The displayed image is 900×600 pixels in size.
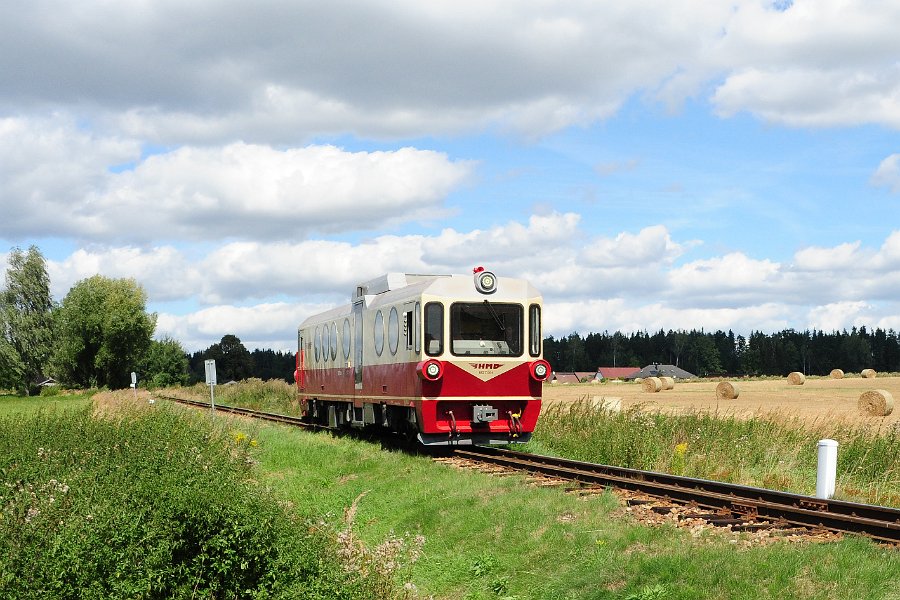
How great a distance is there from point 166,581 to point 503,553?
11.4 ft

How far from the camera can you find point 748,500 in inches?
434

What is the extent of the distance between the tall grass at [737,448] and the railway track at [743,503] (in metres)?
1.41

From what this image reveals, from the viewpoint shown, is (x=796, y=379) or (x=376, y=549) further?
(x=796, y=379)

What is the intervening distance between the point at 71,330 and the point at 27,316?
19.2ft

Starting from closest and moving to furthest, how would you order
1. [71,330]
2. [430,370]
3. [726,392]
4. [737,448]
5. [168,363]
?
[737,448], [430,370], [726,392], [71,330], [168,363]

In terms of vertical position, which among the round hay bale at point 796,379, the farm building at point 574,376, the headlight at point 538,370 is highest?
the headlight at point 538,370

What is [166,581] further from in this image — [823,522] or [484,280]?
[484,280]

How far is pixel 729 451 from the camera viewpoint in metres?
15.5

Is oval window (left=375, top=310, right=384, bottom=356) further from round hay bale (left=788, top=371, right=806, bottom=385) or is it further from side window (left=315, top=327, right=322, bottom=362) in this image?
round hay bale (left=788, top=371, right=806, bottom=385)

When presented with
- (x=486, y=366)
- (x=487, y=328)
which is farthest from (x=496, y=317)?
(x=486, y=366)

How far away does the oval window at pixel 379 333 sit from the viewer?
19.7 meters

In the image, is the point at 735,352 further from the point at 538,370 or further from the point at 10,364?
the point at 538,370

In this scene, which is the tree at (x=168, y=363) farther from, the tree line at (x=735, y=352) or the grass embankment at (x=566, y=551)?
the grass embankment at (x=566, y=551)

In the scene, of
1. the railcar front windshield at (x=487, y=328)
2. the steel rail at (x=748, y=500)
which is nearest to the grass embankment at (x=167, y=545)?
the steel rail at (x=748, y=500)
